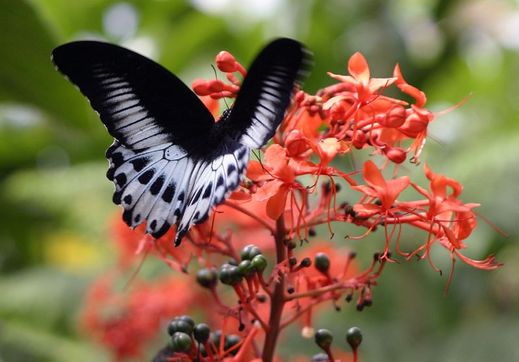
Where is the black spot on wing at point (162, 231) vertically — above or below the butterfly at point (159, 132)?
below

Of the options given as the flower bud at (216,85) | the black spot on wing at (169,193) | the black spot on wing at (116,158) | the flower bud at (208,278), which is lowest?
the flower bud at (208,278)

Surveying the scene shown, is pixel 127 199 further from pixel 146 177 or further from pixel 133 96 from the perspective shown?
pixel 133 96

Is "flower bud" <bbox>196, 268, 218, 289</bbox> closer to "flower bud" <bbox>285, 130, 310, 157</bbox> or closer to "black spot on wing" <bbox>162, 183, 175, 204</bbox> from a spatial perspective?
"black spot on wing" <bbox>162, 183, 175, 204</bbox>

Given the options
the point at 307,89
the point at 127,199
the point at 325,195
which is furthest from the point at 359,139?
the point at 307,89

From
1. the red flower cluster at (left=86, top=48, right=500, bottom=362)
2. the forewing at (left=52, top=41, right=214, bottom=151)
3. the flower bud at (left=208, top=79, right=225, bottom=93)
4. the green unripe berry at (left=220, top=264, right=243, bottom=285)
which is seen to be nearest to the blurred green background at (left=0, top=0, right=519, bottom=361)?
the forewing at (left=52, top=41, right=214, bottom=151)

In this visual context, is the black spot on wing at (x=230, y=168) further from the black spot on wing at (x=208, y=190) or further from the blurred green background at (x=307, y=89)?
the blurred green background at (x=307, y=89)

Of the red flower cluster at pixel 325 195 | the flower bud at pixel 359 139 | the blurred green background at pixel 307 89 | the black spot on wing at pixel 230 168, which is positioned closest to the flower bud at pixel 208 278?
the red flower cluster at pixel 325 195
